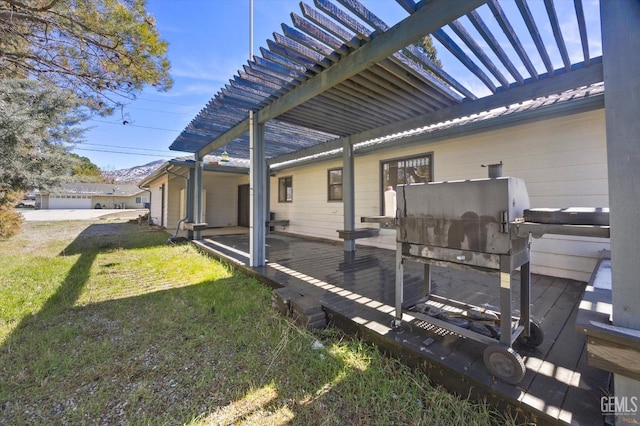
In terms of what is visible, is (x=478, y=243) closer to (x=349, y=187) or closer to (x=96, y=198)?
(x=349, y=187)

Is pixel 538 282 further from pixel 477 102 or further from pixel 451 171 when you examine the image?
pixel 477 102

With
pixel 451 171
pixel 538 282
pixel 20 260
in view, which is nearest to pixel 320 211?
pixel 451 171

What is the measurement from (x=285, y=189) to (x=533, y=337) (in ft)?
27.5

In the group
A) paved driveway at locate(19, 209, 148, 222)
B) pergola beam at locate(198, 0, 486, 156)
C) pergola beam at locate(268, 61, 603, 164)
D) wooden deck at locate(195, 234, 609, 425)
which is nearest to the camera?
wooden deck at locate(195, 234, 609, 425)

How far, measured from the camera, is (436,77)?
129 inches

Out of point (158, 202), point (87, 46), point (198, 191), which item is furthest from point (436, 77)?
point (158, 202)

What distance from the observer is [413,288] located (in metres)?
3.46

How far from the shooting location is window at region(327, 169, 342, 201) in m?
7.44

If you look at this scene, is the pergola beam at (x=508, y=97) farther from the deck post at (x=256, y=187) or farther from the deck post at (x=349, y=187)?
the deck post at (x=256, y=187)

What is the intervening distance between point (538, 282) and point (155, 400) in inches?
178

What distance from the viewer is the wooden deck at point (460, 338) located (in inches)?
60.1

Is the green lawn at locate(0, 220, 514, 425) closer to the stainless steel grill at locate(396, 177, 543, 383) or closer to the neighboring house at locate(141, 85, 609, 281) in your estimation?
the stainless steel grill at locate(396, 177, 543, 383)
